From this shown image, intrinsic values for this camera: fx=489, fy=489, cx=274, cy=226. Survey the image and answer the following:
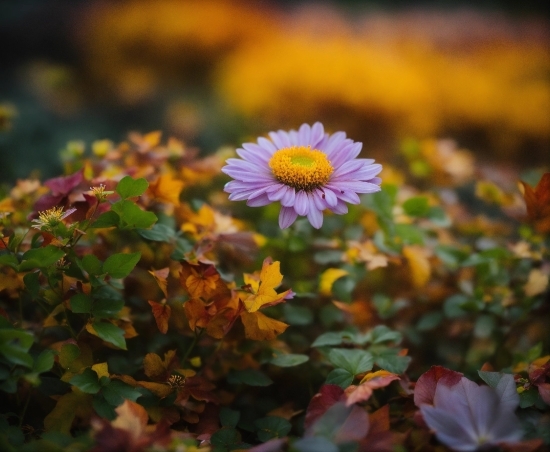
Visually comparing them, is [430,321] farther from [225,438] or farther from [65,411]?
[65,411]

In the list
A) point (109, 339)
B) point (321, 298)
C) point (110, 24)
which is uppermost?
point (110, 24)

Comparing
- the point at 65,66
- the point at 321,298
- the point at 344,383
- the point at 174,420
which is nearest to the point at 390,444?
the point at 344,383

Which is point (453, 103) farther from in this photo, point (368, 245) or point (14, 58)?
point (14, 58)

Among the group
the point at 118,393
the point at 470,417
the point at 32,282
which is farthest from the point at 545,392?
the point at 32,282

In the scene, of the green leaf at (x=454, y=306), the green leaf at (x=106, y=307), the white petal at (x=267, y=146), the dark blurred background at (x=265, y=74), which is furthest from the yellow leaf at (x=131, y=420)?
the dark blurred background at (x=265, y=74)

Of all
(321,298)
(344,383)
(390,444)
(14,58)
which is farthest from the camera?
(14,58)

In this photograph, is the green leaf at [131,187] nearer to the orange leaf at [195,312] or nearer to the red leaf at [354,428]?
the orange leaf at [195,312]

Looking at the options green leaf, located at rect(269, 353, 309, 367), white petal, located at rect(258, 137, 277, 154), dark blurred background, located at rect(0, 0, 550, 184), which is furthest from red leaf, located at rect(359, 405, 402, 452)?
dark blurred background, located at rect(0, 0, 550, 184)
